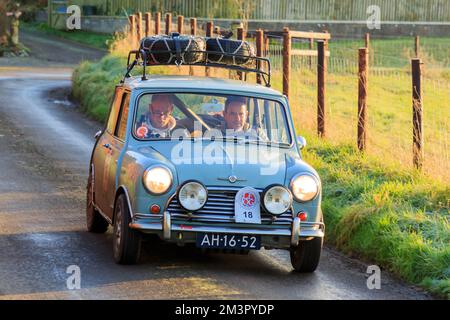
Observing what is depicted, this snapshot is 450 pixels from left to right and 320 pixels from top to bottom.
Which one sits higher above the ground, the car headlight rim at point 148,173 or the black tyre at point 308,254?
the car headlight rim at point 148,173

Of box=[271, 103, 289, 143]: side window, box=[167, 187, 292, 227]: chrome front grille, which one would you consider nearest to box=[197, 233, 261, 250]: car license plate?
box=[167, 187, 292, 227]: chrome front grille

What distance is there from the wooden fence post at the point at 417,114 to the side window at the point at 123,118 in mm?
3620

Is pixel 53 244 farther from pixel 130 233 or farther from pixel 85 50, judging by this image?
pixel 85 50

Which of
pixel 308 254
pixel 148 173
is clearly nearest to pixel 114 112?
pixel 148 173

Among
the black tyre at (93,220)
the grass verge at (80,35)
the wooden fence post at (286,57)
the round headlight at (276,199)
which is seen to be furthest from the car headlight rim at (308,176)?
the grass verge at (80,35)

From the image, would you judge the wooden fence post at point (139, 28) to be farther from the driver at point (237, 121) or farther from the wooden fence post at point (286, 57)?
the driver at point (237, 121)

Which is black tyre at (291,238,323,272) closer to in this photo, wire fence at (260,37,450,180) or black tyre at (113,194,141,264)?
black tyre at (113,194,141,264)

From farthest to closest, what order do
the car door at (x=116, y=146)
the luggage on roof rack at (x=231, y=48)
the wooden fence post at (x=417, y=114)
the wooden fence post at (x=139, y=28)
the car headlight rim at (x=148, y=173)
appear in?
the wooden fence post at (x=139, y=28), the wooden fence post at (x=417, y=114), the luggage on roof rack at (x=231, y=48), the car door at (x=116, y=146), the car headlight rim at (x=148, y=173)

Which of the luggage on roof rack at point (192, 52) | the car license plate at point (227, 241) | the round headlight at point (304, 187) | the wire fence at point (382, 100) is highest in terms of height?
the luggage on roof rack at point (192, 52)

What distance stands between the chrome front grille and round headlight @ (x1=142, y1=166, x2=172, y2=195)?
0.12 m

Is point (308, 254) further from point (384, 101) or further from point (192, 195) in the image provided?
point (384, 101)

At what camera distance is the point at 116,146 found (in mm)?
10594

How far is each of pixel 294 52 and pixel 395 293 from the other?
1069 centimetres

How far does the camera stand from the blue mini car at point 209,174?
9.23 m
